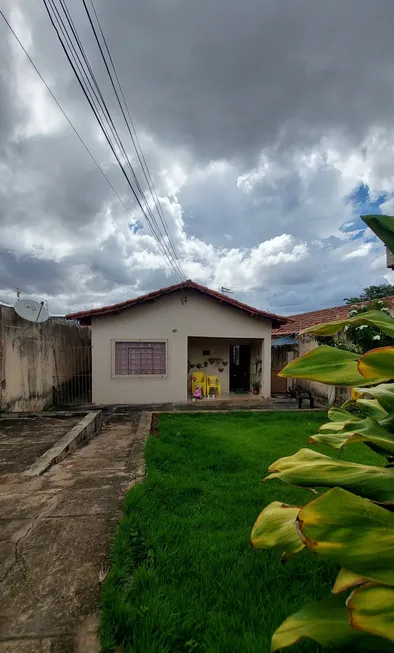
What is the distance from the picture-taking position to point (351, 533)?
630 mm

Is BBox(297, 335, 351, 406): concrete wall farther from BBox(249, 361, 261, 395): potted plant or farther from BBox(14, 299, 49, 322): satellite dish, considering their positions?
BBox(14, 299, 49, 322): satellite dish

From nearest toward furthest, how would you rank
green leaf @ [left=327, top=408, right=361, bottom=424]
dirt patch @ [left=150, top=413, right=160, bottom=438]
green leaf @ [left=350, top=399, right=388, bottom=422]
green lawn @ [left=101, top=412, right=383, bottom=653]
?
green leaf @ [left=350, top=399, right=388, bottom=422], green leaf @ [left=327, top=408, right=361, bottom=424], green lawn @ [left=101, top=412, right=383, bottom=653], dirt patch @ [left=150, top=413, right=160, bottom=438]

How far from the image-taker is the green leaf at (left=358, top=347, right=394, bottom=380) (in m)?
0.78

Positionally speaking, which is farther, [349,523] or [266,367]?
[266,367]

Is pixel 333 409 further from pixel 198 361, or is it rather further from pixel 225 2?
pixel 198 361

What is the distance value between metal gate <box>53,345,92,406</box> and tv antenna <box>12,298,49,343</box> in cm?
192

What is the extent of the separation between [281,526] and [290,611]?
1.32 meters

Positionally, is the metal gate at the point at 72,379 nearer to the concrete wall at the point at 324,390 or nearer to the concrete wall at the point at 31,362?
the concrete wall at the point at 31,362

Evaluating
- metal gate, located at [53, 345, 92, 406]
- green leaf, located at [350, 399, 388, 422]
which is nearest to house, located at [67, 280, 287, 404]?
metal gate, located at [53, 345, 92, 406]

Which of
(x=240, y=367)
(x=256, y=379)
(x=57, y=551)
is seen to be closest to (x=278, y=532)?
(x=57, y=551)

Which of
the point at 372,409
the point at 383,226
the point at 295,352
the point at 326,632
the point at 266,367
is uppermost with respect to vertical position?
the point at 383,226

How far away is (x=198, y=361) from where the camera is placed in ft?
39.1

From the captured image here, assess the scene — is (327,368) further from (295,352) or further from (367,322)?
(295,352)

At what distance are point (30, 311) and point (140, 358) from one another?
11.5 feet
